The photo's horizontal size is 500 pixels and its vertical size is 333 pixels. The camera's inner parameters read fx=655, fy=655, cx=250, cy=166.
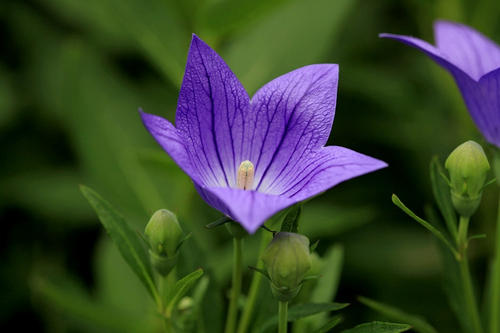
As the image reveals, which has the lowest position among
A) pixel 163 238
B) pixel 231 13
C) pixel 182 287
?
pixel 182 287

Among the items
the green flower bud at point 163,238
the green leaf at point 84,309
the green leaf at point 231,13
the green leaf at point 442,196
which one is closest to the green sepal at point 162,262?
the green flower bud at point 163,238

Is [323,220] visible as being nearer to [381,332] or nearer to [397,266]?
[397,266]

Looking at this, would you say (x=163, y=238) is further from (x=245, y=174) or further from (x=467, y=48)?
(x=467, y=48)

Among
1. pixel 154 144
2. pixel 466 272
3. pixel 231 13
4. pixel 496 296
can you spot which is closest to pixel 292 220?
pixel 466 272

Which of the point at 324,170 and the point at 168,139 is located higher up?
the point at 168,139

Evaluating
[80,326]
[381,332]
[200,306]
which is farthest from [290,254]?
[80,326]
